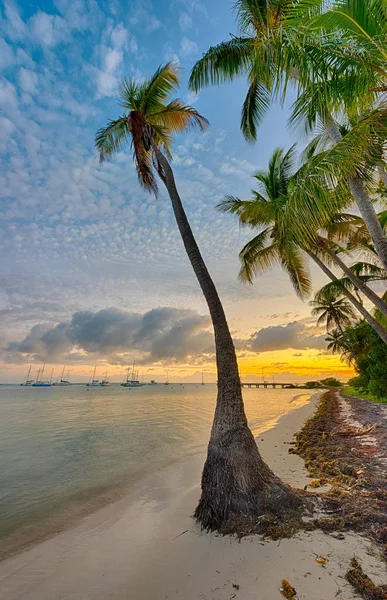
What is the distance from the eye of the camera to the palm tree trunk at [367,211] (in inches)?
234

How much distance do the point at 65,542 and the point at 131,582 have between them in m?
2.34

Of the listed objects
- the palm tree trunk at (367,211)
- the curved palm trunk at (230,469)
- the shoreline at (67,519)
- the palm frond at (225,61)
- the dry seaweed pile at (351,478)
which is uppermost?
the palm frond at (225,61)

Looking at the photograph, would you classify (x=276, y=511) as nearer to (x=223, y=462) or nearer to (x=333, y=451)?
(x=223, y=462)

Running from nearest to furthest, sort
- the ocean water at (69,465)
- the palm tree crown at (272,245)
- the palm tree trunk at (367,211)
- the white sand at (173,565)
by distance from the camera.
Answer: the white sand at (173,565)
the palm tree trunk at (367,211)
the ocean water at (69,465)
the palm tree crown at (272,245)

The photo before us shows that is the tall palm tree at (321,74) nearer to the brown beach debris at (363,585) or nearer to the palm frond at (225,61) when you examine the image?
the palm frond at (225,61)

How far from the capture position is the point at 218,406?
497 centimetres

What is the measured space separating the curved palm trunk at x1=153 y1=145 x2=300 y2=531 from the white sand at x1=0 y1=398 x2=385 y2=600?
39 centimetres

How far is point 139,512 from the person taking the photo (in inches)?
226

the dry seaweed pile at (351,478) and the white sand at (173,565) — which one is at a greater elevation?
the dry seaweed pile at (351,478)

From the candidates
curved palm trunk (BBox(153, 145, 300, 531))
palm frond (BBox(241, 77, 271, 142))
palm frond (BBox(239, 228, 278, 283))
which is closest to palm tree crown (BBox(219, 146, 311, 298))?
palm frond (BBox(239, 228, 278, 283))

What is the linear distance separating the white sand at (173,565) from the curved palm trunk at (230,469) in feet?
1.27

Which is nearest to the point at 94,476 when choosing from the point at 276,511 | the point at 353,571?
the point at 276,511

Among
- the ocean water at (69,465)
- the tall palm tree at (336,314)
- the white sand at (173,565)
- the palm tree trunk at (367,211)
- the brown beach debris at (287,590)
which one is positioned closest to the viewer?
the brown beach debris at (287,590)

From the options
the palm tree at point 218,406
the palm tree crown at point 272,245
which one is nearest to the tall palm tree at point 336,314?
the palm tree crown at point 272,245
